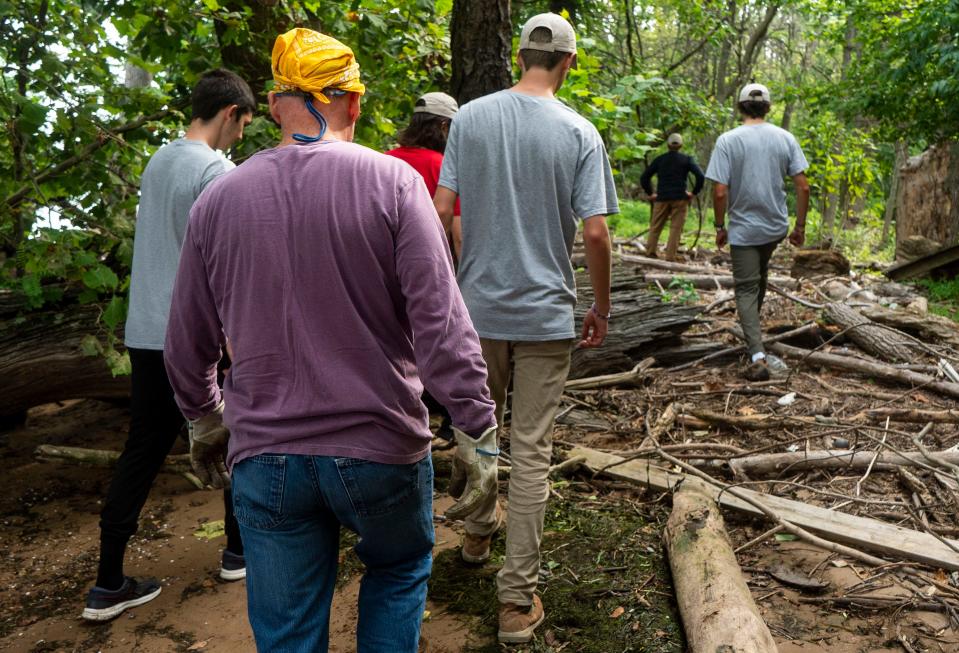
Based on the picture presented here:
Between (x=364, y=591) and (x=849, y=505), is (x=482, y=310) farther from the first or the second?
(x=849, y=505)

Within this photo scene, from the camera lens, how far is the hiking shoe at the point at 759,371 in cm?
667

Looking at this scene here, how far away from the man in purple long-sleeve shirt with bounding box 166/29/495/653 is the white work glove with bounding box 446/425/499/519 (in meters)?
0.11

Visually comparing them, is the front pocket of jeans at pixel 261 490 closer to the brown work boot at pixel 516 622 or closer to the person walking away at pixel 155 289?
the brown work boot at pixel 516 622

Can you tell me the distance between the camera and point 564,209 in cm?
322

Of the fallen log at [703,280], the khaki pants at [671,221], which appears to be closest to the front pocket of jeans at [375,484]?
the fallen log at [703,280]

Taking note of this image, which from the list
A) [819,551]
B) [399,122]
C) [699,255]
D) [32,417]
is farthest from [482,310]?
[699,255]

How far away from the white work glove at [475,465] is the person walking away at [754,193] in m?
5.00

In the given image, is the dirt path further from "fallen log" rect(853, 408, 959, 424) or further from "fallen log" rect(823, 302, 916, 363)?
"fallen log" rect(823, 302, 916, 363)

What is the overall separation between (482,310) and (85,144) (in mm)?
2839

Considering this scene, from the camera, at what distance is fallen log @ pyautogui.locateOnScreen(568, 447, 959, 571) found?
356 centimetres

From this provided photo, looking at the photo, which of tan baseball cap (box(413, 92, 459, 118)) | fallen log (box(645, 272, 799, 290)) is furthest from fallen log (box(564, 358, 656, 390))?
fallen log (box(645, 272, 799, 290))

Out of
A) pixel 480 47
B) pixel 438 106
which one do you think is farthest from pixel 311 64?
pixel 480 47

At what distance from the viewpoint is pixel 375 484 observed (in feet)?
6.33

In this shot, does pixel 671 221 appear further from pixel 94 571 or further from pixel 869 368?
pixel 94 571
